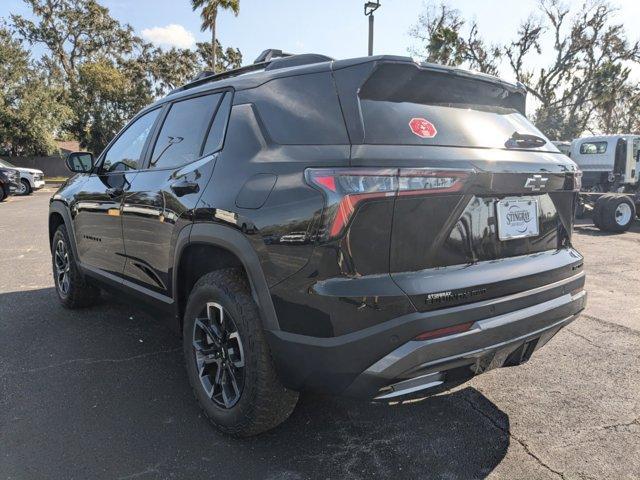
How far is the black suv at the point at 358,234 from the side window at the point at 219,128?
0.04 ft

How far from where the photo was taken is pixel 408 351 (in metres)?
2.01

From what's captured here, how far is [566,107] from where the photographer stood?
132 ft

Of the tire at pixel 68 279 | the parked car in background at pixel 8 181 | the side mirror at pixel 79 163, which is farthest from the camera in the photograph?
the parked car in background at pixel 8 181

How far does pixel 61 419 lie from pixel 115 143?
232cm

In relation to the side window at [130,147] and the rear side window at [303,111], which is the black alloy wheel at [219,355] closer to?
the rear side window at [303,111]

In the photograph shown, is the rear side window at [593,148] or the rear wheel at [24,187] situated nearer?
the rear side window at [593,148]

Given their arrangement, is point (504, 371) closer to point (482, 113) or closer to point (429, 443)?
point (429, 443)

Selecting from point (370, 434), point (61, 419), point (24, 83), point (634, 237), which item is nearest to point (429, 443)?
point (370, 434)

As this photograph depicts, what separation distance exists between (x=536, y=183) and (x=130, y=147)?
292cm

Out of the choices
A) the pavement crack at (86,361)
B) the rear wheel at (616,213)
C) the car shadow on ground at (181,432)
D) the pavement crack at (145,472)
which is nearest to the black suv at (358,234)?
the car shadow on ground at (181,432)

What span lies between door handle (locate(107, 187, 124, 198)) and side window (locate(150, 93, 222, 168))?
40cm

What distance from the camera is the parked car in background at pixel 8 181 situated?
17531mm

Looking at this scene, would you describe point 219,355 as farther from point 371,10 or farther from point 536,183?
point 371,10

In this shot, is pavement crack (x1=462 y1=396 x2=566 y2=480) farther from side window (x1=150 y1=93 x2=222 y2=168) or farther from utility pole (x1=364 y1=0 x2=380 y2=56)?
utility pole (x1=364 y1=0 x2=380 y2=56)
